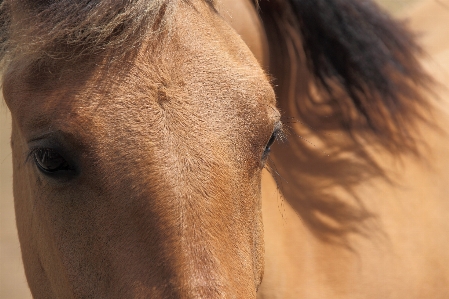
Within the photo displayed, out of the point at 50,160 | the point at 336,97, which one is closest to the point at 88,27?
the point at 50,160

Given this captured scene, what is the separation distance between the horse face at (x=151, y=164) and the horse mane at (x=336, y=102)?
0.64m

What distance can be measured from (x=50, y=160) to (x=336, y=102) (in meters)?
1.13

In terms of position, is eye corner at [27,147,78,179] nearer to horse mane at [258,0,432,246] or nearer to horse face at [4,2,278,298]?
horse face at [4,2,278,298]

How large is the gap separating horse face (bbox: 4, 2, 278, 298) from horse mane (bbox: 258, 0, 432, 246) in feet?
2.10

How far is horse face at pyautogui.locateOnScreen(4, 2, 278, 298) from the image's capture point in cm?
109

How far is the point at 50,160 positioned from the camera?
118 cm

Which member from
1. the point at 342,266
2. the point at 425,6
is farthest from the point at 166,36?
the point at 425,6

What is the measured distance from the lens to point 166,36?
1240 mm

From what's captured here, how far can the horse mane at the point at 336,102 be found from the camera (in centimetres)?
191

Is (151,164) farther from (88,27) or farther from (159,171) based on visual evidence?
(88,27)

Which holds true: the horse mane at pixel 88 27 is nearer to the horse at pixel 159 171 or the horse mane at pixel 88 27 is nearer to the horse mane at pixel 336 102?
the horse at pixel 159 171

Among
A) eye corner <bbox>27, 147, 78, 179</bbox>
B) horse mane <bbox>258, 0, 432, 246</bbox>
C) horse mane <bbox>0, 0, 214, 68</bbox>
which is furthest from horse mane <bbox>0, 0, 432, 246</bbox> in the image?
eye corner <bbox>27, 147, 78, 179</bbox>

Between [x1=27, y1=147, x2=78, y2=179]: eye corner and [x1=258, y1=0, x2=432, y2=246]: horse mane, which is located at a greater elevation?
[x1=27, y1=147, x2=78, y2=179]: eye corner

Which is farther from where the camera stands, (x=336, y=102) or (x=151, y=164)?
(x=336, y=102)
